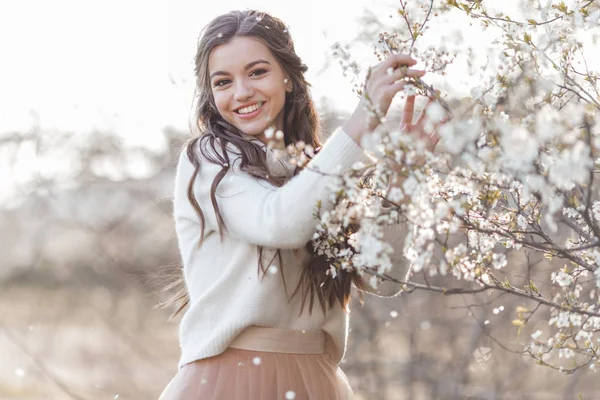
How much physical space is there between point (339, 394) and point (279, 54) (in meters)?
0.94

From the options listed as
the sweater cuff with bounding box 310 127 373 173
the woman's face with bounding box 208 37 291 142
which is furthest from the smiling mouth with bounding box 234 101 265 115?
the sweater cuff with bounding box 310 127 373 173

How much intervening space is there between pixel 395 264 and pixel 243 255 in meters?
0.43

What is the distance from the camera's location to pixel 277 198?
1815mm

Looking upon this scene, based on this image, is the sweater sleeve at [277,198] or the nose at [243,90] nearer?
the sweater sleeve at [277,198]

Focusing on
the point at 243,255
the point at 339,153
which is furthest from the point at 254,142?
the point at 339,153

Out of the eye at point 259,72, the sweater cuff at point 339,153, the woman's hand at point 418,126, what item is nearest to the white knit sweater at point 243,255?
the sweater cuff at point 339,153

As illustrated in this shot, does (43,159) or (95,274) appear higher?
(43,159)

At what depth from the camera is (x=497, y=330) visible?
4.49 meters

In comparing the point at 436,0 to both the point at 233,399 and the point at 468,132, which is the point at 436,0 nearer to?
the point at 468,132

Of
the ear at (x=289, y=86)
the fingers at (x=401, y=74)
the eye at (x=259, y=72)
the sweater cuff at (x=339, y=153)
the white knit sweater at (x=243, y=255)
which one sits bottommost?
the white knit sweater at (x=243, y=255)

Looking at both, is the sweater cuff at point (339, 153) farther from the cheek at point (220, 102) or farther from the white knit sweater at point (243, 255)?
the cheek at point (220, 102)

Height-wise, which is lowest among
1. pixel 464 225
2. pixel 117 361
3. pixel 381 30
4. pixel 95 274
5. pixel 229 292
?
pixel 117 361

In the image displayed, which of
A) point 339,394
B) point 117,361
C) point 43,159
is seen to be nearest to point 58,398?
point 117,361

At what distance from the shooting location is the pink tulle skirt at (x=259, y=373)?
198 centimetres
